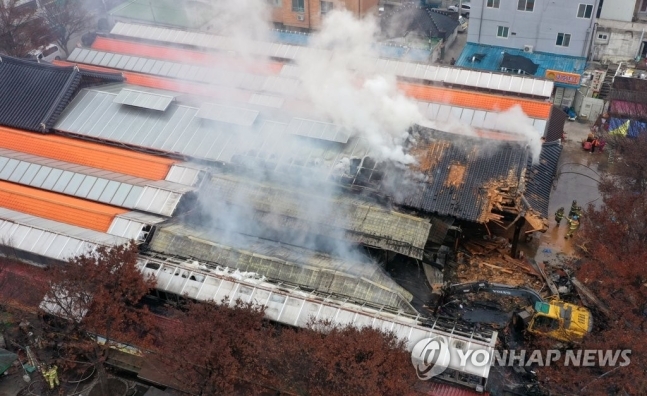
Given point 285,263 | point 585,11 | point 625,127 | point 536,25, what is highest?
point 585,11

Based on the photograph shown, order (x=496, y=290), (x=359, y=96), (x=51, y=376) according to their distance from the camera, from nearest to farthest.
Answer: (x=51, y=376) < (x=496, y=290) < (x=359, y=96)

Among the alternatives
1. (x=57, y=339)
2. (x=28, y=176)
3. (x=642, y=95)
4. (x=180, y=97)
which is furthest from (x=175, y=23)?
(x=642, y=95)

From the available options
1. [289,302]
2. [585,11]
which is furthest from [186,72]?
[585,11]

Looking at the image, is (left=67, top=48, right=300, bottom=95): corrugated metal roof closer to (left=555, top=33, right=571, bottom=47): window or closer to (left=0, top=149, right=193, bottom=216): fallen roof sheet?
(left=0, top=149, right=193, bottom=216): fallen roof sheet

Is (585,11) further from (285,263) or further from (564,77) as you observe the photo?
(285,263)

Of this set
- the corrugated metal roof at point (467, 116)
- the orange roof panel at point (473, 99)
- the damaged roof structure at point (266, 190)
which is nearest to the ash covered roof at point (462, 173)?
the damaged roof structure at point (266, 190)

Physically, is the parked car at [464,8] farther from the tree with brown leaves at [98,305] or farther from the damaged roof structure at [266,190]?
the tree with brown leaves at [98,305]
